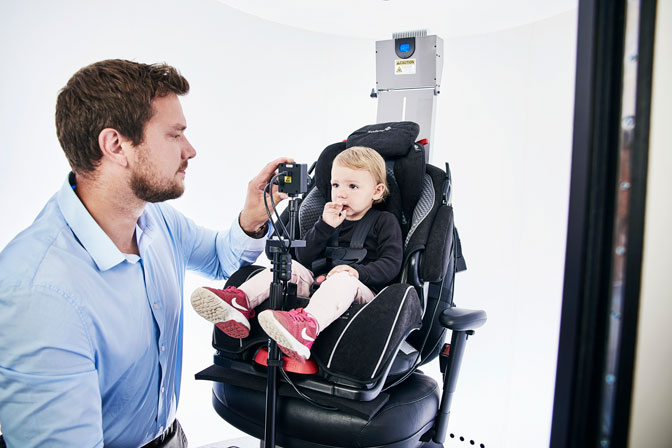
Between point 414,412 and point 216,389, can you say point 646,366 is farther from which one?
point 216,389

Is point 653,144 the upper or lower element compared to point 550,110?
lower

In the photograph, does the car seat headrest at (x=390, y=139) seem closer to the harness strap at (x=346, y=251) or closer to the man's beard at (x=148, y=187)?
the harness strap at (x=346, y=251)

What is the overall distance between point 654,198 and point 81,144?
1268mm

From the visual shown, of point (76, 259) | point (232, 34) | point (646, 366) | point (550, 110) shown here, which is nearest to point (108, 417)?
point (76, 259)

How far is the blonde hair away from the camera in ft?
5.61

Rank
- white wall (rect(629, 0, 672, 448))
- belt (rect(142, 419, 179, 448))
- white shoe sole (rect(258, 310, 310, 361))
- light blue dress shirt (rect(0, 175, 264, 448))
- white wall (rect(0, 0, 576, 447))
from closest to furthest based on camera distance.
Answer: white wall (rect(629, 0, 672, 448)), light blue dress shirt (rect(0, 175, 264, 448)), white shoe sole (rect(258, 310, 310, 361)), belt (rect(142, 419, 179, 448)), white wall (rect(0, 0, 576, 447))

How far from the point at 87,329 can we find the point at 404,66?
1864mm

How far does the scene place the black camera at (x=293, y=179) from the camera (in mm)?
1246

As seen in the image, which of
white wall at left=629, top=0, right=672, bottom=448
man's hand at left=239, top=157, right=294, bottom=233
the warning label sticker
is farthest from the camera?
the warning label sticker

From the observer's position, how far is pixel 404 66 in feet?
7.54

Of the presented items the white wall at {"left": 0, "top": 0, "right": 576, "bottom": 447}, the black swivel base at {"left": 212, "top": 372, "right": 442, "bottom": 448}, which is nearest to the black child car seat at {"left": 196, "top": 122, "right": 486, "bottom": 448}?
the black swivel base at {"left": 212, "top": 372, "right": 442, "bottom": 448}

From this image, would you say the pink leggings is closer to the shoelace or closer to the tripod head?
the shoelace

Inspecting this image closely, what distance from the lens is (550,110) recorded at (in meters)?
2.71

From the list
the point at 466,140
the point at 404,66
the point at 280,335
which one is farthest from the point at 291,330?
the point at 466,140
